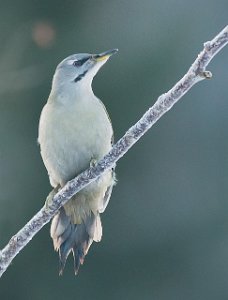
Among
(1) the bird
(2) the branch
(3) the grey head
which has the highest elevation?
(3) the grey head

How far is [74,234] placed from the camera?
3.89 meters

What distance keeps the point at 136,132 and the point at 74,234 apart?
1.13m

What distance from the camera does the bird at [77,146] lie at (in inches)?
149

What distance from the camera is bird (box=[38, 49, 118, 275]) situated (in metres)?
3.78

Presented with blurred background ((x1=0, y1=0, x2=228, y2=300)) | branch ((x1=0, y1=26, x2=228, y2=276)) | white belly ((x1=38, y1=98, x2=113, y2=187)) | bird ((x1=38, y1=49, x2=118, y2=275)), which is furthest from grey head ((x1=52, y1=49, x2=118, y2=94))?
blurred background ((x1=0, y1=0, x2=228, y2=300))

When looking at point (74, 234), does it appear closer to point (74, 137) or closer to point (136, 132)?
point (74, 137)

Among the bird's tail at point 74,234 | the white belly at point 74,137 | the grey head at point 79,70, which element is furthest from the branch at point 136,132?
the grey head at point 79,70

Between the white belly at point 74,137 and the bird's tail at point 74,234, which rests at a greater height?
the white belly at point 74,137

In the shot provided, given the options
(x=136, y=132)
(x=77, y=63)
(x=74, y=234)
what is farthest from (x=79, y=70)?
(x=136, y=132)

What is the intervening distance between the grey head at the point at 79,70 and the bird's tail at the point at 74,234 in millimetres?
703

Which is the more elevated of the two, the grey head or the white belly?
the grey head

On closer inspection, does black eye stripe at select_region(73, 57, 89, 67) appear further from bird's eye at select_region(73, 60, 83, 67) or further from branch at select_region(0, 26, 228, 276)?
branch at select_region(0, 26, 228, 276)

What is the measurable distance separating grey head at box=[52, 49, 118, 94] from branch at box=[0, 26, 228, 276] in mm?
888

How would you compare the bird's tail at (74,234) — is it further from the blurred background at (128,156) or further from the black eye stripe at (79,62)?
the blurred background at (128,156)
